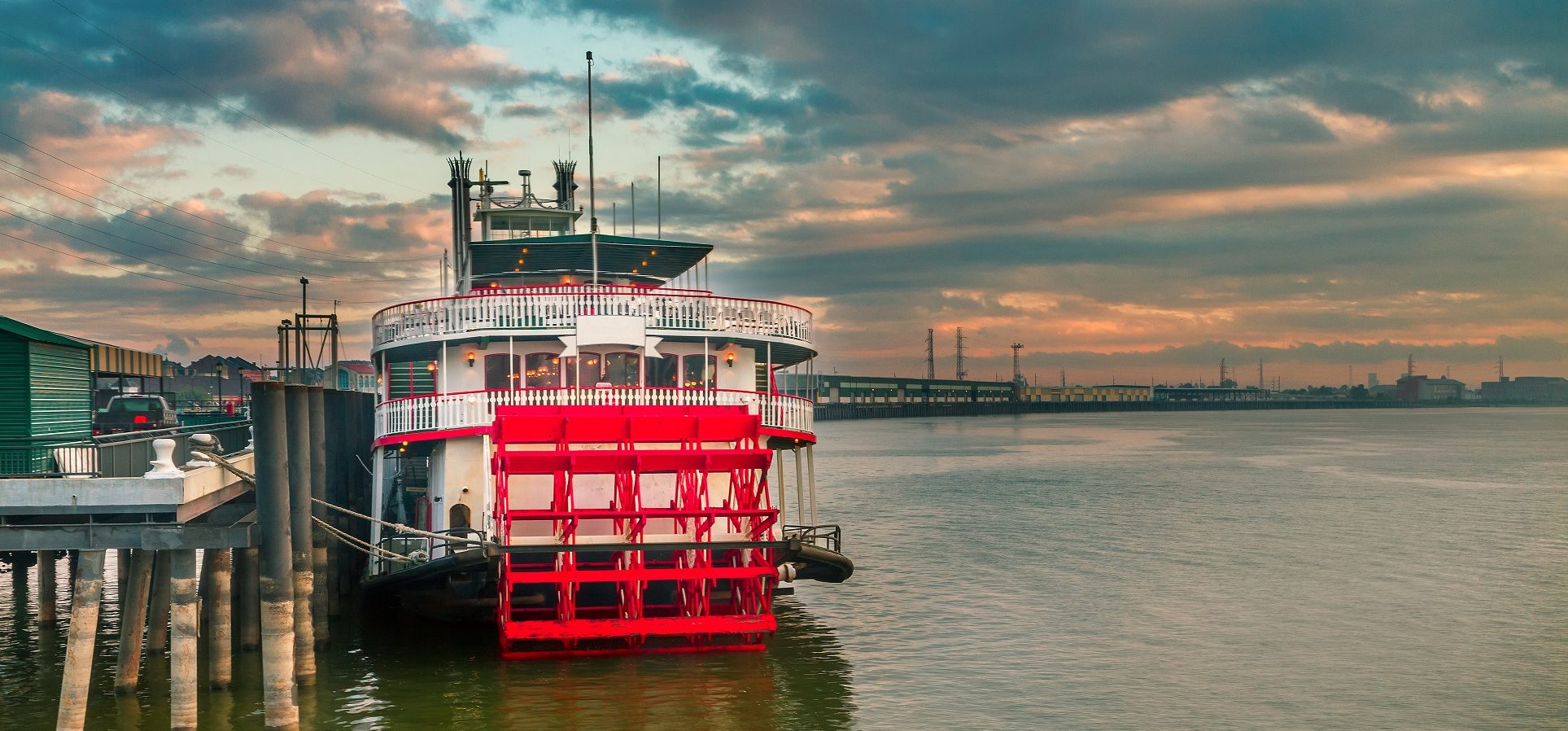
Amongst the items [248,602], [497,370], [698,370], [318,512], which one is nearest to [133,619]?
[318,512]

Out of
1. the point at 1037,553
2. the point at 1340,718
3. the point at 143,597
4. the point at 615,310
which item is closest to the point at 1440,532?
the point at 1037,553

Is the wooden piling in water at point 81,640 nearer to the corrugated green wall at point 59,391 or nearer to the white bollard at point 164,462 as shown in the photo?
the white bollard at point 164,462

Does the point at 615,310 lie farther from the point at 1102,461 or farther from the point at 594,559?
the point at 1102,461

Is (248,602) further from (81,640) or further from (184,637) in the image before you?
(81,640)

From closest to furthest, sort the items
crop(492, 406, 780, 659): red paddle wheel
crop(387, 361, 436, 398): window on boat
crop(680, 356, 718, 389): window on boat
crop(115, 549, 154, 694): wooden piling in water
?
crop(115, 549, 154, 694): wooden piling in water < crop(492, 406, 780, 659): red paddle wheel < crop(680, 356, 718, 389): window on boat < crop(387, 361, 436, 398): window on boat

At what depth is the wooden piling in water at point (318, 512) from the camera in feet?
61.0

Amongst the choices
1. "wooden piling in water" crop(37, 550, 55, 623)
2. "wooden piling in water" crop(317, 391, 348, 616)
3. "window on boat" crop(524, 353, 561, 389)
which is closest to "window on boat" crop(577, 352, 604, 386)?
"window on boat" crop(524, 353, 561, 389)

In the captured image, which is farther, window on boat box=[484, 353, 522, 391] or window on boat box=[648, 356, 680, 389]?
window on boat box=[648, 356, 680, 389]

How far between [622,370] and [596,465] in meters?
3.27

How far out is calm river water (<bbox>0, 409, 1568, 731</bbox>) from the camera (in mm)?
17234

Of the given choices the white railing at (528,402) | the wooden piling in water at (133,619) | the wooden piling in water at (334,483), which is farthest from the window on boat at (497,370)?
the wooden piling in water at (133,619)

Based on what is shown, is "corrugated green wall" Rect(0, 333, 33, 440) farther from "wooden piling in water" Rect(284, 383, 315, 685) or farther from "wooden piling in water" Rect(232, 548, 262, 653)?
"wooden piling in water" Rect(284, 383, 315, 685)

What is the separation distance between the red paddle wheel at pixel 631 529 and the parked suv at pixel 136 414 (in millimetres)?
19406

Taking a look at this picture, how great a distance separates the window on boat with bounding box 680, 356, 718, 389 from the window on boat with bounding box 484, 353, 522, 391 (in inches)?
108
